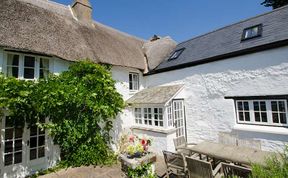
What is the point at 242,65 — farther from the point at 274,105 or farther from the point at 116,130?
the point at 116,130

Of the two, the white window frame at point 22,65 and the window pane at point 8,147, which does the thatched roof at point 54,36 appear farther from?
the window pane at point 8,147

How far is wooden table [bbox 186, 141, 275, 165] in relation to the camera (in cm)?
405

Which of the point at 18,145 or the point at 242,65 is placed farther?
the point at 242,65

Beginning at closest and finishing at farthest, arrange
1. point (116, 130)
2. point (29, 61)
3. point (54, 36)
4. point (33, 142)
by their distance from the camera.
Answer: point (33, 142), point (29, 61), point (54, 36), point (116, 130)

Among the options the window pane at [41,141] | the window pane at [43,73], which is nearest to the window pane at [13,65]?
the window pane at [43,73]

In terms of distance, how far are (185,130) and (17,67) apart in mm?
8021

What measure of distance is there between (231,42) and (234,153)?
5.71 metres

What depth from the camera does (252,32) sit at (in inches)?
308

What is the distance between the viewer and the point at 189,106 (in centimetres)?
888

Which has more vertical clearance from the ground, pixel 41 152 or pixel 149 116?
pixel 149 116

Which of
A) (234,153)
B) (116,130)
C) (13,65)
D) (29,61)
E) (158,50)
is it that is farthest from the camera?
(158,50)

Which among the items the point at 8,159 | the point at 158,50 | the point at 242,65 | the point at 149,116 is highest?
the point at 158,50

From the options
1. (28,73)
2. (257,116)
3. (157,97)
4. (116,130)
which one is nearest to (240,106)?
(257,116)

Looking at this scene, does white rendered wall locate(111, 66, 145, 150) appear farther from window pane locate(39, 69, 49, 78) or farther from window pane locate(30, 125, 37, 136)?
window pane locate(30, 125, 37, 136)
